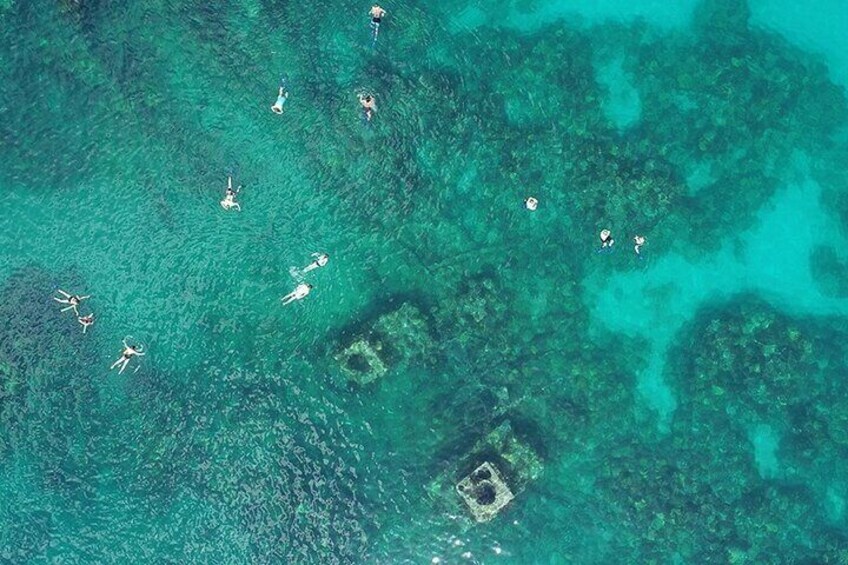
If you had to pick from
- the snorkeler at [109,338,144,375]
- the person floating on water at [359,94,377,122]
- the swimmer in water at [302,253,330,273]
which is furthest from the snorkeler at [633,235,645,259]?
the snorkeler at [109,338,144,375]

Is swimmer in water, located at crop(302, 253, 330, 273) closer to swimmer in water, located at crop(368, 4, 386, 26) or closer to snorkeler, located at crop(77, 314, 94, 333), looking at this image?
snorkeler, located at crop(77, 314, 94, 333)

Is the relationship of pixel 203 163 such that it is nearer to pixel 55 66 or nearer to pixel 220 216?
pixel 220 216

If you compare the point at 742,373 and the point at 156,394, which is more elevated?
the point at 742,373

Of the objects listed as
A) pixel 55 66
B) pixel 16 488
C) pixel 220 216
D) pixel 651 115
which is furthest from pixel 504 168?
pixel 16 488

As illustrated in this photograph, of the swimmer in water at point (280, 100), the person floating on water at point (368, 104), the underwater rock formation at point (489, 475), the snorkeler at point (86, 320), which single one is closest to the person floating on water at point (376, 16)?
the person floating on water at point (368, 104)

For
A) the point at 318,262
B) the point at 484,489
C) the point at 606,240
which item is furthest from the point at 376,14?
the point at 484,489

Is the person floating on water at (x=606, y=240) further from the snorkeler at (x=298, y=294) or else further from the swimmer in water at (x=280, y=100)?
the swimmer in water at (x=280, y=100)

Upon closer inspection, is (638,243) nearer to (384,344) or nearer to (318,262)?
(384,344)
